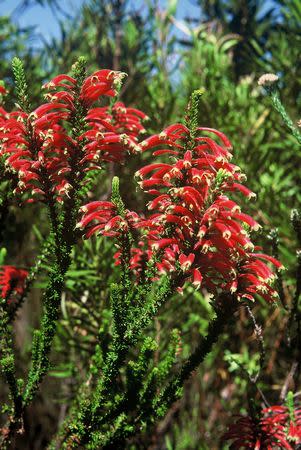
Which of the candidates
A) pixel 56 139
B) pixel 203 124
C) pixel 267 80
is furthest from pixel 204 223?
pixel 203 124

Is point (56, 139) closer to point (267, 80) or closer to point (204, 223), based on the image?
point (204, 223)

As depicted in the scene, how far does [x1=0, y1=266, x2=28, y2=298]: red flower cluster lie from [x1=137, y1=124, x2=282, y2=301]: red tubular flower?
0.47m

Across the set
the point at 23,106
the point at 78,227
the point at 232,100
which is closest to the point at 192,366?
the point at 78,227

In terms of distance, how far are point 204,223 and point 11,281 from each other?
0.65 metres

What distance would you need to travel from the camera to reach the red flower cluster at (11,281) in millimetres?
1352

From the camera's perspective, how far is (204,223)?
100 cm

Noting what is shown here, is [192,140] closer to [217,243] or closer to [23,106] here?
[217,243]

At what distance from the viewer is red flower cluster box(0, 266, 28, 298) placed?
1.35 m

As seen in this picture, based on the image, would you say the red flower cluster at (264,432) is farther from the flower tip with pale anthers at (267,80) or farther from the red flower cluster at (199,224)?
the flower tip with pale anthers at (267,80)


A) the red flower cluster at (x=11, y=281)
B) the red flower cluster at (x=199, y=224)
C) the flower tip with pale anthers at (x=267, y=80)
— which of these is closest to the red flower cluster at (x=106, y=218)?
the red flower cluster at (x=199, y=224)

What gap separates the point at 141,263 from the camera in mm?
1183

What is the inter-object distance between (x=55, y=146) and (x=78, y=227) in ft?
0.59

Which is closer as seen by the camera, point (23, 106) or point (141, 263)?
point (23, 106)

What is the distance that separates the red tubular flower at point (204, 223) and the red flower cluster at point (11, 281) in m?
0.47
